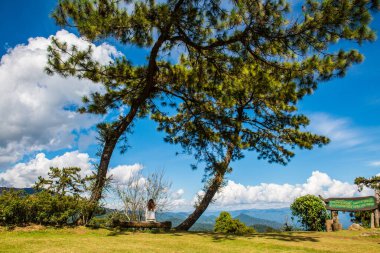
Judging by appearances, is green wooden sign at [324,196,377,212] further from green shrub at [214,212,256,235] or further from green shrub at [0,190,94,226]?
green shrub at [0,190,94,226]

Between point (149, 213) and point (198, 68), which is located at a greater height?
point (198, 68)

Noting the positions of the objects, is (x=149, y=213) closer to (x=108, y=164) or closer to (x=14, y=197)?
(x=108, y=164)

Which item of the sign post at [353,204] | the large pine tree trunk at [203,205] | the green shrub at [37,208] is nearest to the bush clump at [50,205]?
the green shrub at [37,208]

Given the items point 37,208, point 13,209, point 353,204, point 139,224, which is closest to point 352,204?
point 353,204

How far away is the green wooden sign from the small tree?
1627mm

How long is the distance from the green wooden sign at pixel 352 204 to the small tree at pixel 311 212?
163 cm

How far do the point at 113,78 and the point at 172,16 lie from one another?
15.1ft

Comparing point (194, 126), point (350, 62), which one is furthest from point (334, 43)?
point (194, 126)

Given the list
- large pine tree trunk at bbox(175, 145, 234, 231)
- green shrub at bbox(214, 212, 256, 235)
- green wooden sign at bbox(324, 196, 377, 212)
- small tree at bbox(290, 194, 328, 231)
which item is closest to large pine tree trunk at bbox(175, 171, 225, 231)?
large pine tree trunk at bbox(175, 145, 234, 231)

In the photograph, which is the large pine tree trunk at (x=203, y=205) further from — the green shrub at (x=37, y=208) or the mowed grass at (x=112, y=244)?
the green shrub at (x=37, y=208)

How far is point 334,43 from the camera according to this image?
8.98 m

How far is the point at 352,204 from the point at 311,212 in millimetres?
2806

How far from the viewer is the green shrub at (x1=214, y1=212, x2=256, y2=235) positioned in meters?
22.2

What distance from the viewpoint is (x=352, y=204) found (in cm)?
1667
